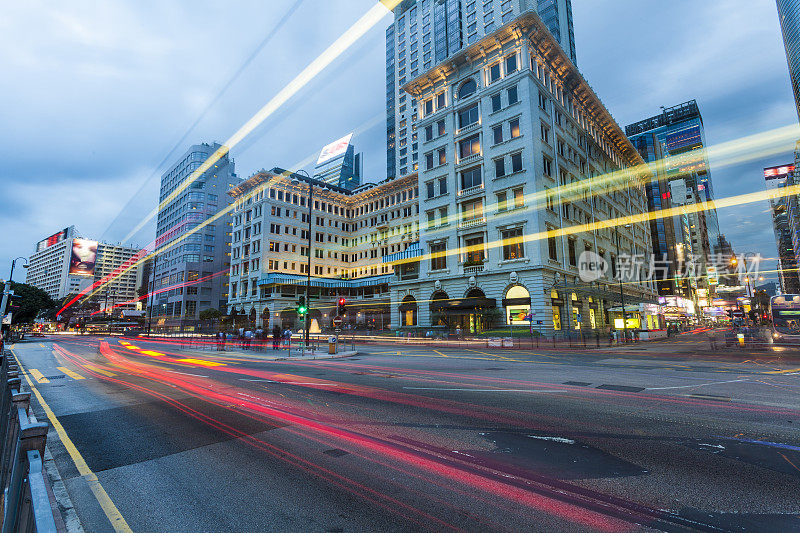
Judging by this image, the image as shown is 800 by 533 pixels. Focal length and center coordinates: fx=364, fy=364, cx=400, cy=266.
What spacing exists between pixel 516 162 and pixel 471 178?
5401 mm

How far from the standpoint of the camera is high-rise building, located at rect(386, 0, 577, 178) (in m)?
62.5

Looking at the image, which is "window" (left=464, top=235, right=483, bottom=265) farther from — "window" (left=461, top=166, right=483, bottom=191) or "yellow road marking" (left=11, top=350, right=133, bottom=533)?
"yellow road marking" (left=11, top=350, right=133, bottom=533)

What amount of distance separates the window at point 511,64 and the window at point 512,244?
1749 cm

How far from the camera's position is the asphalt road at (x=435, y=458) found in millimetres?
3705

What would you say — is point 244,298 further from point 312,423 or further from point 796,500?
point 796,500

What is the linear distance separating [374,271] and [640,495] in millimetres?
68382

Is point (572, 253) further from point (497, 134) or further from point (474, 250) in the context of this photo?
point (497, 134)

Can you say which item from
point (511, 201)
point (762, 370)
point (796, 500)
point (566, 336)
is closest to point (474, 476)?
point (796, 500)

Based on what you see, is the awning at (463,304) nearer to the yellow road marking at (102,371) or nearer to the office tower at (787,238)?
the yellow road marking at (102,371)

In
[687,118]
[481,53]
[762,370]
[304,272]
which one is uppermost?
[687,118]

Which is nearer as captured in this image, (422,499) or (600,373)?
(422,499)

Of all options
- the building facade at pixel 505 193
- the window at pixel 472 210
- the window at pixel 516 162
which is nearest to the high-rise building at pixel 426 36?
the building facade at pixel 505 193

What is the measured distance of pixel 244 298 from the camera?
224ft

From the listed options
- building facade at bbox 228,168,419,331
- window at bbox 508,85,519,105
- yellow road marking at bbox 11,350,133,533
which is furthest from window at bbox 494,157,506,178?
yellow road marking at bbox 11,350,133,533
